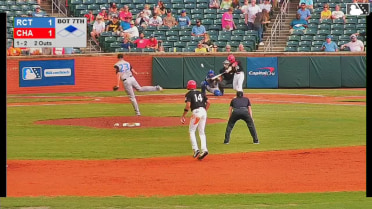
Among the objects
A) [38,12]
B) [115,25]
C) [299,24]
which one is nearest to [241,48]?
[299,24]

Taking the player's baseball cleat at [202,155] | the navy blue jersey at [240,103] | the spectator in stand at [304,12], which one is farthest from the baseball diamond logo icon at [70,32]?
the player's baseball cleat at [202,155]

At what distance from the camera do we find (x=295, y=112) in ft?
89.8

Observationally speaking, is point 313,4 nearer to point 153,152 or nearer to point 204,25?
point 204,25

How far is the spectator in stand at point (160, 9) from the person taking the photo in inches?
1442

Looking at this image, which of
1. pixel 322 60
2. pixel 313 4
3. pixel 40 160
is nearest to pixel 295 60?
pixel 322 60

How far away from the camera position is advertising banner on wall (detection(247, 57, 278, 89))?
35.6m

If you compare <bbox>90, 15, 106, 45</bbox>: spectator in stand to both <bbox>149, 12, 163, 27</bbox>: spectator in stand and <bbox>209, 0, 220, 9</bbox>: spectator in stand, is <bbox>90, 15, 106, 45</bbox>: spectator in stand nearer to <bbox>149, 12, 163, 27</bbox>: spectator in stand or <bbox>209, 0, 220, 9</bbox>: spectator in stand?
<bbox>149, 12, 163, 27</bbox>: spectator in stand

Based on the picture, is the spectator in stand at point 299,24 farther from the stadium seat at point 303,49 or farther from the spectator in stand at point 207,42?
the spectator in stand at point 207,42

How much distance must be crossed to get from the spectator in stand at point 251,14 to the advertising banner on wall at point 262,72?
6.54 ft

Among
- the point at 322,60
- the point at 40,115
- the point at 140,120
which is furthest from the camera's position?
the point at 322,60

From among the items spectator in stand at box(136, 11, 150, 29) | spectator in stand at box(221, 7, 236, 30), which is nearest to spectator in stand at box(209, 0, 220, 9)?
spectator in stand at box(221, 7, 236, 30)

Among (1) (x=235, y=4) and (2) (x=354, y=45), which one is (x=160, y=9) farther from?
(2) (x=354, y=45)
